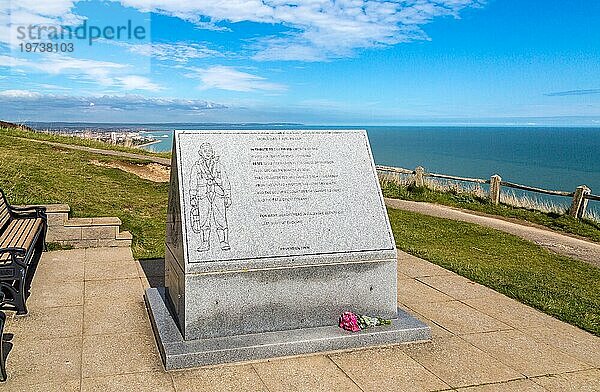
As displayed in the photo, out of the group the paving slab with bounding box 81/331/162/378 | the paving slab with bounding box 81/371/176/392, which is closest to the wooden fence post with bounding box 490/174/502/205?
the paving slab with bounding box 81/331/162/378

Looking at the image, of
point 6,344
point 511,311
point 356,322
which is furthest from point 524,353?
point 6,344

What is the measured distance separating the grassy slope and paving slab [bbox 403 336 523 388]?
14.8ft

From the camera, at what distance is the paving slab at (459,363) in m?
4.57

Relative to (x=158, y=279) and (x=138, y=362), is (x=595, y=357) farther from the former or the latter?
(x=158, y=279)


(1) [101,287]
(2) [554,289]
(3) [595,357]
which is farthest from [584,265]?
(1) [101,287]

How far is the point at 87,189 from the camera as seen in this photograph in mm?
12156

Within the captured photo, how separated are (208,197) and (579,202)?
13882 millimetres

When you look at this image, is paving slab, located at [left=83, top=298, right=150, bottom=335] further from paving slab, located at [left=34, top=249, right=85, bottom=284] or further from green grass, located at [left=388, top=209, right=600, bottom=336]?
green grass, located at [left=388, top=209, right=600, bottom=336]

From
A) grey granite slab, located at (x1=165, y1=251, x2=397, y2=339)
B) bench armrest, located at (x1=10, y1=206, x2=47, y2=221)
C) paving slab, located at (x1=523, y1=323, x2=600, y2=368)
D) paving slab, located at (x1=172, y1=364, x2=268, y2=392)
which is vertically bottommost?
paving slab, located at (x1=523, y1=323, x2=600, y2=368)

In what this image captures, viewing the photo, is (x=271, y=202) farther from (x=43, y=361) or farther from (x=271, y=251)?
(x=43, y=361)

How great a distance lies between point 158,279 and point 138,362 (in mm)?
2416

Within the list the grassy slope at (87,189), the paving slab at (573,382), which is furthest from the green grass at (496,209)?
the paving slab at (573,382)

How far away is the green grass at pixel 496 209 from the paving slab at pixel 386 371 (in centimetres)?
1070

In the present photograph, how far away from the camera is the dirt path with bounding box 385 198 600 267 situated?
11328mm
